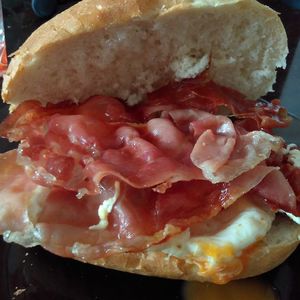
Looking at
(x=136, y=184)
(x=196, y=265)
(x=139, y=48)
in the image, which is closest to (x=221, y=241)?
(x=196, y=265)

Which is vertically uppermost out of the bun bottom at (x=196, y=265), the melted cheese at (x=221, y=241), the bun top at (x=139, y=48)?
the bun top at (x=139, y=48)

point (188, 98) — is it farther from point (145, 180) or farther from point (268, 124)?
point (145, 180)

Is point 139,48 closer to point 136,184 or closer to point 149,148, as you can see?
point 149,148

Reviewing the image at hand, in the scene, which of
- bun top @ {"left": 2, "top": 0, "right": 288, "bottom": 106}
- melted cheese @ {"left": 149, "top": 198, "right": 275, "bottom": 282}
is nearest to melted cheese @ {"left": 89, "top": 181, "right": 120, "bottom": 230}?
melted cheese @ {"left": 149, "top": 198, "right": 275, "bottom": 282}

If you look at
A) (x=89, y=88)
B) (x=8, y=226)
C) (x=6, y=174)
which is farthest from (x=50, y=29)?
(x=8, y=226)

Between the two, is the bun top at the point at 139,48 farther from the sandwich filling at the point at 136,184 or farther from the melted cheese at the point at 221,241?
the melted cheese at the point at 221,241

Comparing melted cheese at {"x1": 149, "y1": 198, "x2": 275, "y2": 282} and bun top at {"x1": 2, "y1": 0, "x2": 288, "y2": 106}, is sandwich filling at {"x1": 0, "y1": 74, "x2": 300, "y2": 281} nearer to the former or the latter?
melted cheese at {"x1": 149, "y1": 198, "x2": 275, "y2": 282}

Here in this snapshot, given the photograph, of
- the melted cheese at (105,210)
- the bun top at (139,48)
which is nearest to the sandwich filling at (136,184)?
the melted cheese at (105,210)

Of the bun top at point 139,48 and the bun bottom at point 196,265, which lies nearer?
the bun bottom at point 196,265

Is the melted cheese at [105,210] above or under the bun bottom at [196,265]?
above
